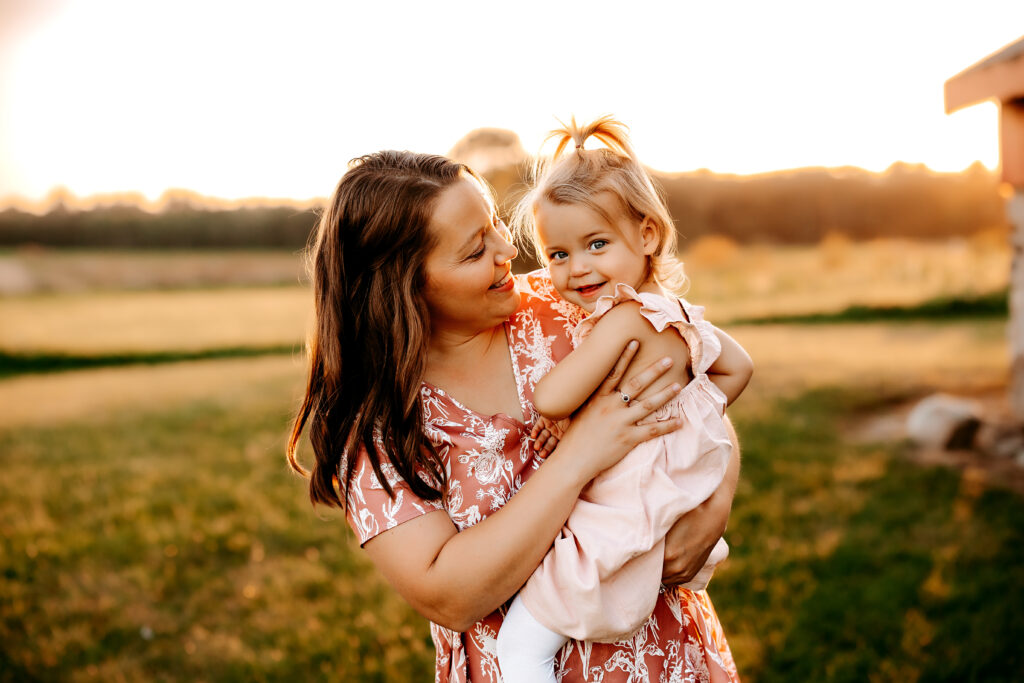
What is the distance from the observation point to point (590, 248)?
187cm

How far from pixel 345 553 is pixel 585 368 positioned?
3487mm

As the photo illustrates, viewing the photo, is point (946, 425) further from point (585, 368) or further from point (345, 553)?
point (585, 368)

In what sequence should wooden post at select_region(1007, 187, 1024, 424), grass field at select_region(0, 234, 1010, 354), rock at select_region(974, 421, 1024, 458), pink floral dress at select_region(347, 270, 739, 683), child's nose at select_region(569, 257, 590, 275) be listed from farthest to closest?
grass field at select_region(0, 234, 1010, 354) → rock at select_region(974, 421, 1024, 458) → wooden post at select_region(1007, 187, 1024, 424) → child's nose at select_region(569, 257, 590, 275) → pink floral dress at select_region(347, 270, 739, 683)

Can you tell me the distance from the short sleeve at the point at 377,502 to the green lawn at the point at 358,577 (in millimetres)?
2199

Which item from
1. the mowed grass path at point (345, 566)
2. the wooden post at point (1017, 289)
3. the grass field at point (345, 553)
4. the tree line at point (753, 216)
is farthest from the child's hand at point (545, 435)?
the tree line at point (753, 216)

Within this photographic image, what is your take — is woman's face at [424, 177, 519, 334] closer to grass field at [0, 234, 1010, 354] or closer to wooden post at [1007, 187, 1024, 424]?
wooden post at [1007, 187, 1024, 424]

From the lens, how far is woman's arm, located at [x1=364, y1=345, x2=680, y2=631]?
4.79 feet

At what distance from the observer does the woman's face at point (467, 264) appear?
5.46ft

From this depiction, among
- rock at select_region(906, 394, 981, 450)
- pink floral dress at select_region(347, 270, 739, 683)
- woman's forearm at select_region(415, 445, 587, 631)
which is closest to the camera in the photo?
woman's forearm at select_region(415, 445, 587, 631)

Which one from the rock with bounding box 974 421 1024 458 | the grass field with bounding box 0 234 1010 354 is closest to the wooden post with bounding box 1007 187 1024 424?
the rock with bounding box 974 421 1024 458

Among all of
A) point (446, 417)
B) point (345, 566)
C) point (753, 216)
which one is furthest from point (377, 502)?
point (753, 216)

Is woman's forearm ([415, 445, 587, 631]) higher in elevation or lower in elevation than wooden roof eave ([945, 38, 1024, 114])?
lower

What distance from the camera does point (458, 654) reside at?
1709 millimetres

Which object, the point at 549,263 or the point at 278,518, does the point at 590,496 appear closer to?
the point at 549,263
